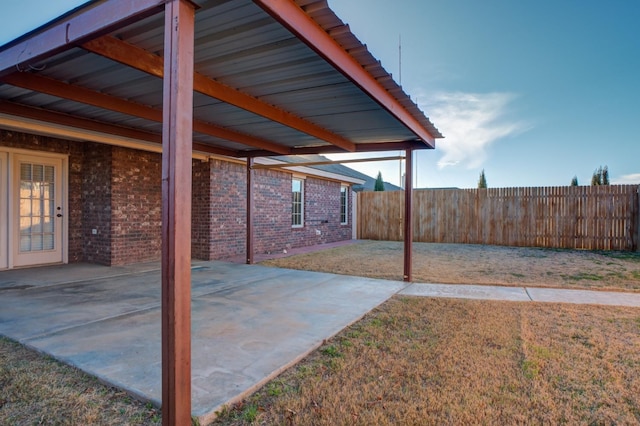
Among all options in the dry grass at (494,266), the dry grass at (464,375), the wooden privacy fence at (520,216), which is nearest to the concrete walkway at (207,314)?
the dry grass at (464,375)

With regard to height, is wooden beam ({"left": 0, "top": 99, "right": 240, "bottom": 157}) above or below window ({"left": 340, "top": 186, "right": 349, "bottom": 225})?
above

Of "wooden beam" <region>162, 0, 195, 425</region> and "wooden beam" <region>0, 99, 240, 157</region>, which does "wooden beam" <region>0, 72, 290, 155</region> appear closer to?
"wooden beam" <region>0, 99, 240, 157</region>

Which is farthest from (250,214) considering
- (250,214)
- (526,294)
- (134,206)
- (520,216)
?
(520,216)

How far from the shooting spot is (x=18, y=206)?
274 inches

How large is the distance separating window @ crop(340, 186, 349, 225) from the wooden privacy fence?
1.02 m

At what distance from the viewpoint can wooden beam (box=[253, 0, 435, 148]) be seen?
2381 mm

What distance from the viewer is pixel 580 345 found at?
11.5 feet

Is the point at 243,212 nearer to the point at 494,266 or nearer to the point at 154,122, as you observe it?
the point at 154,122

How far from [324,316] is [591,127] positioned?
13.7 meters

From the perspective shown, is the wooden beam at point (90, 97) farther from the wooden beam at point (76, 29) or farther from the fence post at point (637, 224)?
→ the fence post at point (637, 224)

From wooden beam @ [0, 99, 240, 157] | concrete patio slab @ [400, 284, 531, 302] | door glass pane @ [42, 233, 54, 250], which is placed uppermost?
wooden beam @ [0, 99, 240, 157]

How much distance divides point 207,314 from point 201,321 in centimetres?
27

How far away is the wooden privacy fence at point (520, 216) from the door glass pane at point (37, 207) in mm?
11733

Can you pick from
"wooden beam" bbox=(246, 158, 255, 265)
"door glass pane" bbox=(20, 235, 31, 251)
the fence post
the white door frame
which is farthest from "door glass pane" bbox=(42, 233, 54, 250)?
the fence post
